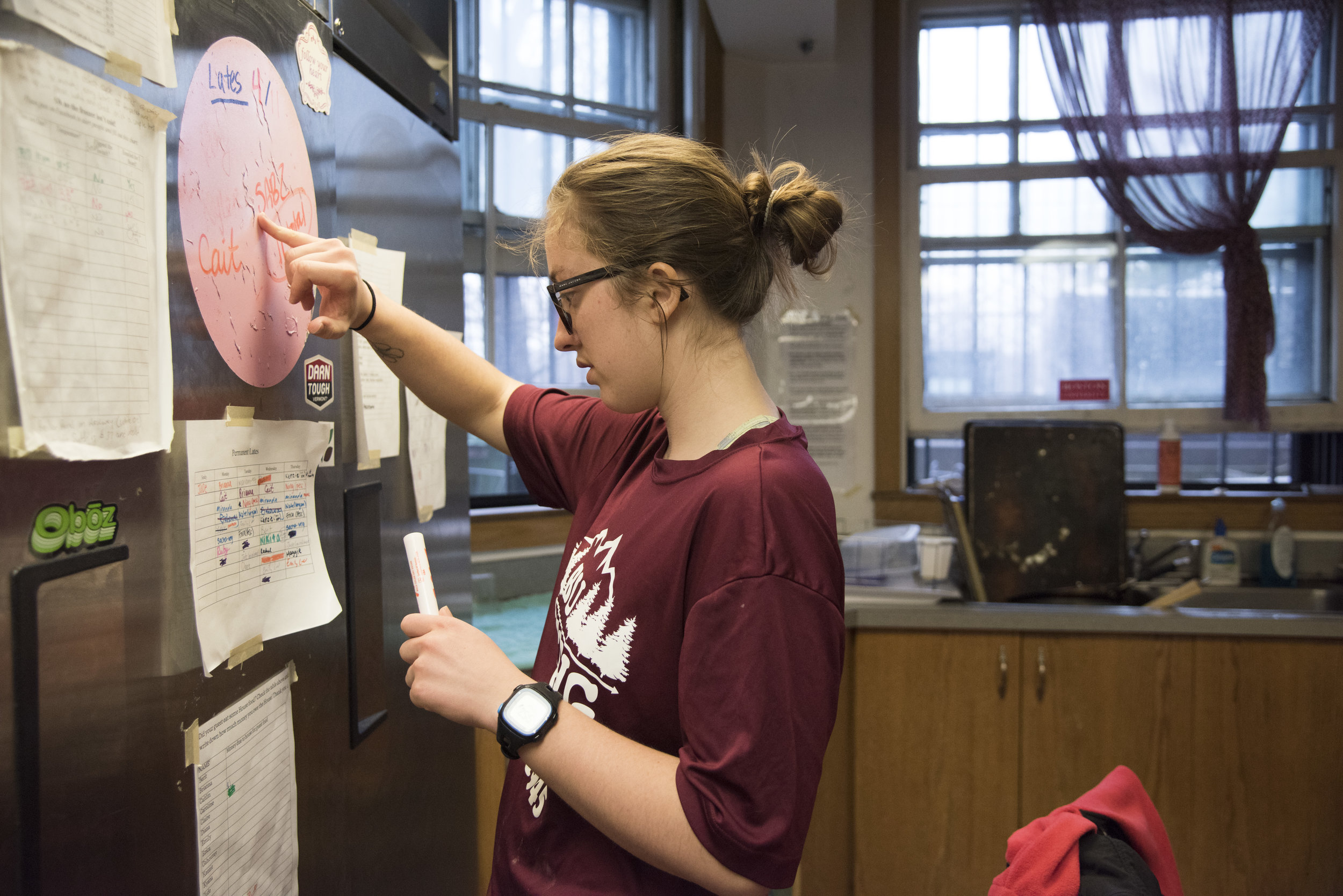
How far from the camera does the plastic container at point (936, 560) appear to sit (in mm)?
2346

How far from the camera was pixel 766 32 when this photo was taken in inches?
107

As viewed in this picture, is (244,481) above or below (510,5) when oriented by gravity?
below

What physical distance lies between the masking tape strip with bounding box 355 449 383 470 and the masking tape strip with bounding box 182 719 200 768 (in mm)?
420

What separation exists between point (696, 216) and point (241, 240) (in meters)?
0.41

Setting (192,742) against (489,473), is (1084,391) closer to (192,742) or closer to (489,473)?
(489,473)

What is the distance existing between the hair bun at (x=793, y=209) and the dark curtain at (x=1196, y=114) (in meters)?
2.41

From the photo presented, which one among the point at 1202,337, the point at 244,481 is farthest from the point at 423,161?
the point at 1202,337

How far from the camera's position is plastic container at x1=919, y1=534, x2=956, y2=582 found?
7.70 feet

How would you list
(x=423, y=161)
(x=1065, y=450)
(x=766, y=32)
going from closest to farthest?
(x=423, y=161) → (x=1065, y=450) → (x=766, y=32)

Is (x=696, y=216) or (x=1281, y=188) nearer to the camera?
(x=696, y=216)

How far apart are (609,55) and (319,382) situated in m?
2.31

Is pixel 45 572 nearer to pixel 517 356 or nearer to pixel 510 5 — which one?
pixel 517 356

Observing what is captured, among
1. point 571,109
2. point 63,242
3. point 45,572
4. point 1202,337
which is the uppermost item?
point 571,109

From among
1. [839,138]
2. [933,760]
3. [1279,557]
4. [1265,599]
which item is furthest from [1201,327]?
[933,760]
